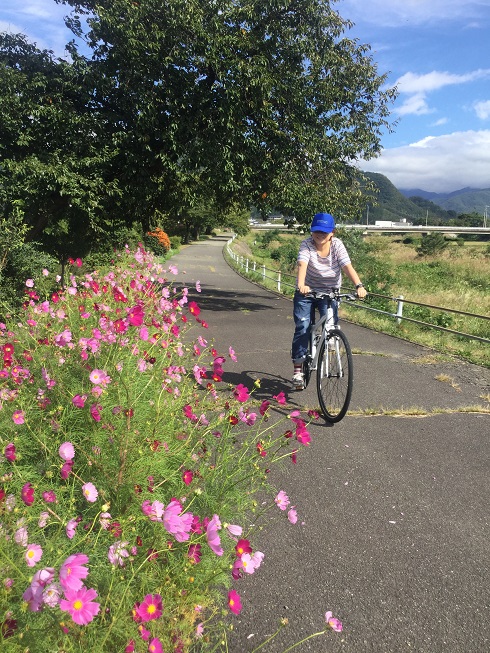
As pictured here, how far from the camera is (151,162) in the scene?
559 inches

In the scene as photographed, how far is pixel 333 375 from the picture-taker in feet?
16.4

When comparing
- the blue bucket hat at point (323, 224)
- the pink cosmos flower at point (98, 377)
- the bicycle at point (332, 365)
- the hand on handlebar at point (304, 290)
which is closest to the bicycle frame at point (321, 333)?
the bicycle at point (332, 365)

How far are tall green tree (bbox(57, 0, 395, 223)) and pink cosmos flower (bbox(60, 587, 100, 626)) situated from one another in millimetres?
12369

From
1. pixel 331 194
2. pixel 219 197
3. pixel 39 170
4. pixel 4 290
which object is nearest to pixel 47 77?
pixel 39 170

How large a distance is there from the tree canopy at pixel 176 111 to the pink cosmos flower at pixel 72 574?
11989 millimetres

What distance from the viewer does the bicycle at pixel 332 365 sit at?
4.77 metres

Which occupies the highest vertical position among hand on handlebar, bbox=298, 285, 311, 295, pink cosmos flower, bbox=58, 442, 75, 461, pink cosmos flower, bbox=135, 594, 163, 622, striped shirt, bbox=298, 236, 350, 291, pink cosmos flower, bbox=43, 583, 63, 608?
striped shirt, bbox=298, 236, 350, 291

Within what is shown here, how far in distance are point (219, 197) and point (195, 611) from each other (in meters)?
15.6

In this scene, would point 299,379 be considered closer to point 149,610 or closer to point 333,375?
point 333,375

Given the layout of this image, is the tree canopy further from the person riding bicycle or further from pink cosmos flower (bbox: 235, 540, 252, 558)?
pink cosmos flower (bbox: 235, 540, 252, 558)

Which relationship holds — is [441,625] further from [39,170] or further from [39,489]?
[39,170]

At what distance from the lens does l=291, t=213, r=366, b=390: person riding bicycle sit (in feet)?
17.4

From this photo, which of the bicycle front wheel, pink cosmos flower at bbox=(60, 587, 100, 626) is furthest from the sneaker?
pink cosmos flower at bbox=(60, 587, 100, 626)

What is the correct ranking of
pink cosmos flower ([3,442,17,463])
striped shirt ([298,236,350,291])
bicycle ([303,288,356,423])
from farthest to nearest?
striped shirt ([298,236,350,291]), bicycle ([303,288,356,423]), pink cosmos flower ([3,442,17,463])
